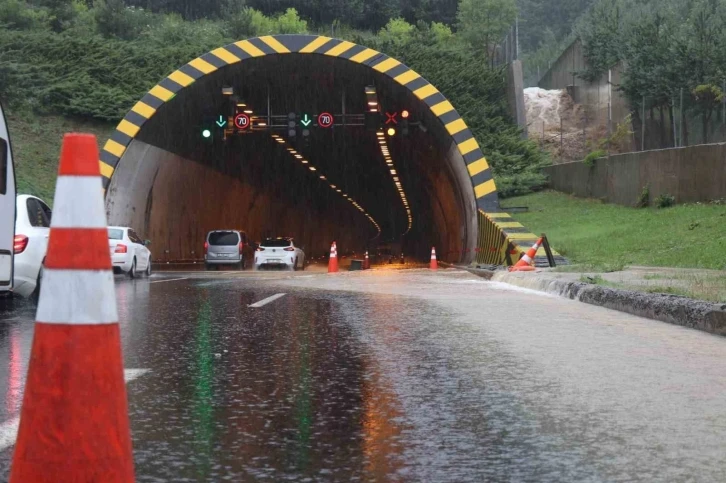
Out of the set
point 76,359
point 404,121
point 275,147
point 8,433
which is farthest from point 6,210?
point 275,147

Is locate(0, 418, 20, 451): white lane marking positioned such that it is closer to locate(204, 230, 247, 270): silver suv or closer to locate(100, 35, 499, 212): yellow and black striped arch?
locate(100, 35, 499, 212): yellow and black striped arch

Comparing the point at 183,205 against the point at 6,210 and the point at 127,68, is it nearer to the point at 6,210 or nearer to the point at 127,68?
the point at 127,68

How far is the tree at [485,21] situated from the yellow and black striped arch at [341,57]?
36.8m

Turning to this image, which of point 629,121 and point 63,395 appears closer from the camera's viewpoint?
point 63,395

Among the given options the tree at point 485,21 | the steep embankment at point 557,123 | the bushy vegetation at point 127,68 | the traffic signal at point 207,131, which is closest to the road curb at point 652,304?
the traffic signal at point 207,131

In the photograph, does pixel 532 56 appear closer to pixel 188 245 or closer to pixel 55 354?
pixel 188 245

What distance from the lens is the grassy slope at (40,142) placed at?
4262 centimetres

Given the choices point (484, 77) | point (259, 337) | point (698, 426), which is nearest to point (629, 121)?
point (484, 77)

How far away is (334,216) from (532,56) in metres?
27.4

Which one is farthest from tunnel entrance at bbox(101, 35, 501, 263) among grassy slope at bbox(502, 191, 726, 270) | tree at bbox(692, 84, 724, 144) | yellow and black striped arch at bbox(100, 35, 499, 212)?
tree at bbox(692, 84, 724, 144)

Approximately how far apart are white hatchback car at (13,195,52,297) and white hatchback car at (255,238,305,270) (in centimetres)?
2281

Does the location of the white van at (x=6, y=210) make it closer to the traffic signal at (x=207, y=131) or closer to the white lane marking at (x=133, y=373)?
the white lane marking at (x=133, y=373)

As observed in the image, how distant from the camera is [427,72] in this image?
178 feet

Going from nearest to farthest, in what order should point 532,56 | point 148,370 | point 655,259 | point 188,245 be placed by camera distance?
point 148,370 < point 655,259 < point 188,245 < point 532,56
